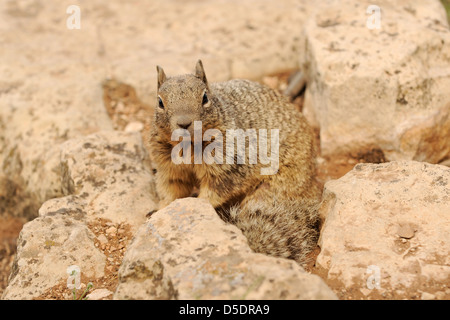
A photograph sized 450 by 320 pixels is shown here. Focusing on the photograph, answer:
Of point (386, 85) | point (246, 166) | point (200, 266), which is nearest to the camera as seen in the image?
point (200, 266)

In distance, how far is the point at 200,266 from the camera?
3.68 meters

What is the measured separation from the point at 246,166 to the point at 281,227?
1.12 meters

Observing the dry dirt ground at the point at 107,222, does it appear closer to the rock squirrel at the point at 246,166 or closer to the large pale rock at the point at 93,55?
the large pale rock at the point at 93,55

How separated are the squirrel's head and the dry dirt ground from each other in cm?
130

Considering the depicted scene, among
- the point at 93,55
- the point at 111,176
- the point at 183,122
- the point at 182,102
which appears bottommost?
the point at 111,176

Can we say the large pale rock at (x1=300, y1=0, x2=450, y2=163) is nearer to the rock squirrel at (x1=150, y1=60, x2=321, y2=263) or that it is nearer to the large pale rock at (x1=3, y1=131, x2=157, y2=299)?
the rock squirrel at (x1=150, y1=60, x2=321, y2=263)

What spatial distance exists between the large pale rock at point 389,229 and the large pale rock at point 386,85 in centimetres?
182

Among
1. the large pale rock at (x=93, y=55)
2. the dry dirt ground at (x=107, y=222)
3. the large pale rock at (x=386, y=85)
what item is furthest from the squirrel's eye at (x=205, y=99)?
the large pale rock at (x=93, y=55)

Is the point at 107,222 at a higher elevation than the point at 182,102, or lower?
lower

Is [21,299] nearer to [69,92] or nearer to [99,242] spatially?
[99,242]

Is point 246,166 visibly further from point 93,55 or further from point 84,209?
point 93,55

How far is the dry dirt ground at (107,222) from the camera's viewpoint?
4.52 meters

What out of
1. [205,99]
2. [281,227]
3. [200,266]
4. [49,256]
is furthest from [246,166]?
[49,256]

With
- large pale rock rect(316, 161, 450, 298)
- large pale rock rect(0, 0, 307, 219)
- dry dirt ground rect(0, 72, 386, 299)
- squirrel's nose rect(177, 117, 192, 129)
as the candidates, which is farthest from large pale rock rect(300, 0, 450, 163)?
squirrel's nose rect(177, 117, 192, 129)
